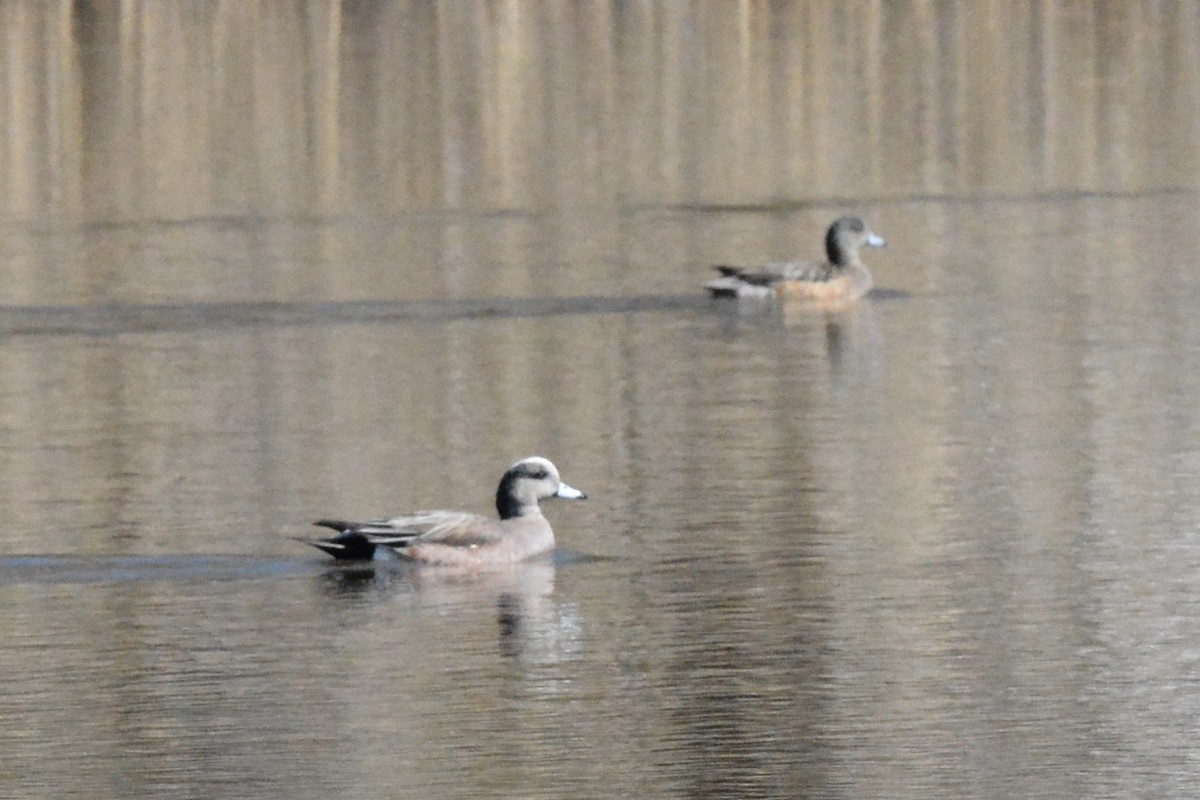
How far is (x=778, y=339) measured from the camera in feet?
67.5

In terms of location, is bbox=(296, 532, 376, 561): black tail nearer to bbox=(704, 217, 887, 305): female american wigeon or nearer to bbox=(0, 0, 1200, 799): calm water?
bbox=(0, 0, 1200, 799): calm water

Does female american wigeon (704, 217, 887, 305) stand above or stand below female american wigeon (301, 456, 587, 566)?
above

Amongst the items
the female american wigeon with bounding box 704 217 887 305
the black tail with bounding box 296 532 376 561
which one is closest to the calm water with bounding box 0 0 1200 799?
the black tail with bounding box 296 532 376 561

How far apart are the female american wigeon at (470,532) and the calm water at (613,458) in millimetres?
171

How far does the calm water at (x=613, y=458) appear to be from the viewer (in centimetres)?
980

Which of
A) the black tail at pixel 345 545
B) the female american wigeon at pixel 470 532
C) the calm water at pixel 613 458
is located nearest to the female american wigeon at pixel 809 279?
the calm water at pixel 613 458

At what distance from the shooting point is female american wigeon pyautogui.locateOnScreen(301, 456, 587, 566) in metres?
12.7

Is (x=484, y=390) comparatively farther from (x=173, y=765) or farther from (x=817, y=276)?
(x=173, y=765)

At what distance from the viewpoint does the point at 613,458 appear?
15.0 meters

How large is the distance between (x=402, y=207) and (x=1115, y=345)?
1080cm

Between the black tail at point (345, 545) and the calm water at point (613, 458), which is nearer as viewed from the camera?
the calm water at point (613, 458)

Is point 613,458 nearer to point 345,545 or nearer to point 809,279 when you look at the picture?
point 345,545

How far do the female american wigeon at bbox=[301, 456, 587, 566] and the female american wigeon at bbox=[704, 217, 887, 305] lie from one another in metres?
9.06

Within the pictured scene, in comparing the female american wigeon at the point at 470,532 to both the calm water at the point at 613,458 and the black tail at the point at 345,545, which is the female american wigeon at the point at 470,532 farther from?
the calm water at the point at 613,458
